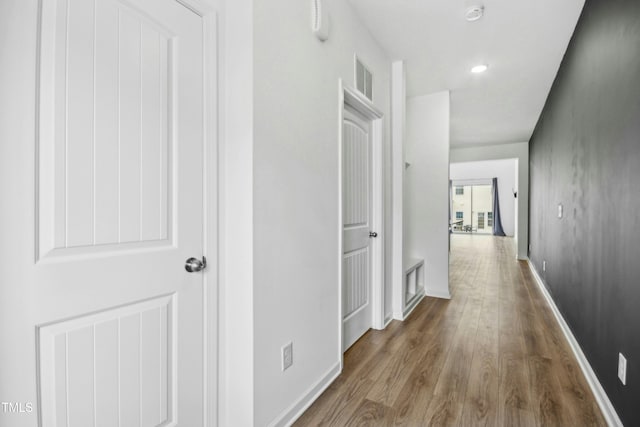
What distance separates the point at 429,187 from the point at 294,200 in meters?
2.69

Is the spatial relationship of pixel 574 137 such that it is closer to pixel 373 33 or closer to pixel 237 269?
pixel 373 33

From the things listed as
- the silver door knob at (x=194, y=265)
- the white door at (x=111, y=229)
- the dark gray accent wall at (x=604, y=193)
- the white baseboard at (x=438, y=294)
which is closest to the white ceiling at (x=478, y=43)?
the dark gray accent wall at (x=604, y=193)

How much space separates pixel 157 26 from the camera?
118cm

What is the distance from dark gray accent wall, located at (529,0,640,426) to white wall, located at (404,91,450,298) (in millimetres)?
1137

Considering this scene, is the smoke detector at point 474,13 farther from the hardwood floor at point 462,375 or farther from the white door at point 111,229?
the hardwood floor at point 462,375

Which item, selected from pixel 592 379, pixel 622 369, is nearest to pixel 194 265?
pixel 622 369

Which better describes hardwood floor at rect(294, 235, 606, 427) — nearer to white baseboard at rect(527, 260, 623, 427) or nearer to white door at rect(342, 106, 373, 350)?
white baseboard at rect(527, 260, 623, 427)

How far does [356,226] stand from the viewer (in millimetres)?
2551

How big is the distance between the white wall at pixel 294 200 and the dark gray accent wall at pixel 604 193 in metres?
1.49

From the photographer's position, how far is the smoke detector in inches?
87.2

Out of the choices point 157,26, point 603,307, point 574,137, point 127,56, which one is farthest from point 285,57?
point 574,137

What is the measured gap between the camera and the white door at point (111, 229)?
2.98 ft

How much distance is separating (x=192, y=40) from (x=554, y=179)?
3.98m

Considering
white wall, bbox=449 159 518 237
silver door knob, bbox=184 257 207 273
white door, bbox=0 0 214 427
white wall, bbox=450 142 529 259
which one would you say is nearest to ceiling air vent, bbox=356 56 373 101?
white door, bbox=0 0 214 427
